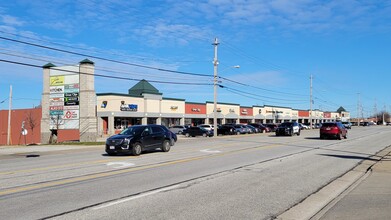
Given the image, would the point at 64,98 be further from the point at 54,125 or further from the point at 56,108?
the point at 54,125

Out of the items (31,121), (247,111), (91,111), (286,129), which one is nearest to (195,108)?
(247,111)

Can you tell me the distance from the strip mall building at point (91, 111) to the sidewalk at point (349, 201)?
1019 inches

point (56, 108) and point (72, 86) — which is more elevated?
point (72, 86)

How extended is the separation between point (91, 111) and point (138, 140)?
21.7 m

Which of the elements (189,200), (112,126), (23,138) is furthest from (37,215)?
(112,126)

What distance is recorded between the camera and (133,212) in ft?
23.2

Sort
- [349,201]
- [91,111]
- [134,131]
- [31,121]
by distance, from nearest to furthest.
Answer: [349,201]
[134,131]
[91,111]
[31,121]

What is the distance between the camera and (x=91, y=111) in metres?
39.8

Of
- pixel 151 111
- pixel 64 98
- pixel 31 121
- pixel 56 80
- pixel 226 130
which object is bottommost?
pixel 226 130

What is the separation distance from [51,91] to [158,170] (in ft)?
106

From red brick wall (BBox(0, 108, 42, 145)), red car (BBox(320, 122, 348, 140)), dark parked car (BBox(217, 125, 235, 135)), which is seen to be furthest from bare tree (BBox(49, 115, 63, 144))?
red car (BBox(320, 122, 348, 140))

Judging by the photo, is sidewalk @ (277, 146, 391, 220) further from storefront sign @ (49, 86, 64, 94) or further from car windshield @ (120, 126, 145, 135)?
storefront sign @ (49, 86, 64, 94)

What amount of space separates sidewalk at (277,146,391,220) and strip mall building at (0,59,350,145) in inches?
1019

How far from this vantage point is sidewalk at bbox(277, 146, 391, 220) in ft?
23.0
